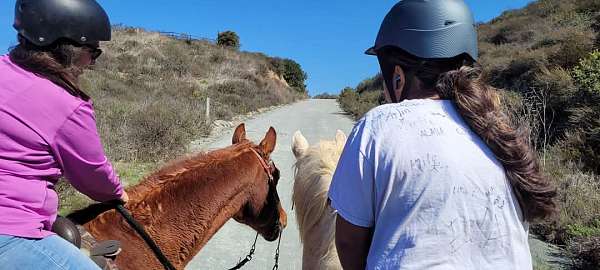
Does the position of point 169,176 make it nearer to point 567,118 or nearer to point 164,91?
point 567,118

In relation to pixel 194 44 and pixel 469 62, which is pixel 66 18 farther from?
pixel 194 44

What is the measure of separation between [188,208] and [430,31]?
1.81 meters

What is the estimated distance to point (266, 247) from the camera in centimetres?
620

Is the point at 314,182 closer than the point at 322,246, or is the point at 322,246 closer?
the point at 322,246

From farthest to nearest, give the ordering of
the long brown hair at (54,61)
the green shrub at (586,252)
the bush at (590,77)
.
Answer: the bush at (590,77) < the green shrub at (586,252) < the long brown hair at (54,61)

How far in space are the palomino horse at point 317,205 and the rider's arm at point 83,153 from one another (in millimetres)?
1227

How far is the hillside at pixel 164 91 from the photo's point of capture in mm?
10844

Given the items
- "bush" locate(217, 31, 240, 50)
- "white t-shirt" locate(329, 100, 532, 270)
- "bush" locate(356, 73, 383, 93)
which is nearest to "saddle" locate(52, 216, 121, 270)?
"white t-shirt" locate(329, 100, 532, 270)

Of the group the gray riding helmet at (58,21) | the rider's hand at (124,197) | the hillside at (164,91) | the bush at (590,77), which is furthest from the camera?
the bush at (590,77)

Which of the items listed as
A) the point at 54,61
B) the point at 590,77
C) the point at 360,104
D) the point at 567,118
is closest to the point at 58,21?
the point at 54,61

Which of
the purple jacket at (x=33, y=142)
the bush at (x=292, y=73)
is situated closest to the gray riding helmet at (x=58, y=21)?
the purple jacket at (x=33, y=142)

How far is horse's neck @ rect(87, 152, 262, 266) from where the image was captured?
265 centimetres

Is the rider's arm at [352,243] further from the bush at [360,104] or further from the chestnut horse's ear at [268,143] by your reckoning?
the bush at [360,104]

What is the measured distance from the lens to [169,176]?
110 inches
